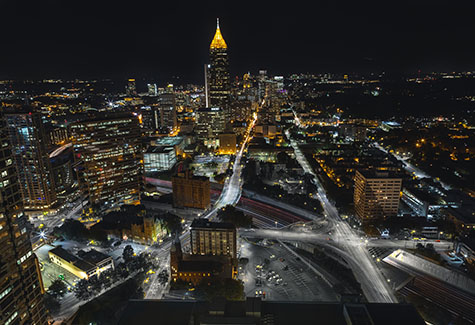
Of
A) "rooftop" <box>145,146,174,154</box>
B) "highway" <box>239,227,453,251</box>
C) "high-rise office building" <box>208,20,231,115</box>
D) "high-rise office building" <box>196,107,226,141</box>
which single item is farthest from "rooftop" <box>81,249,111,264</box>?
"high-rise office building" <box>208,20,231,115</box>

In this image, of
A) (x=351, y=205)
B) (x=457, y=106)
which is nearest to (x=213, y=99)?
(x=351, y=205)

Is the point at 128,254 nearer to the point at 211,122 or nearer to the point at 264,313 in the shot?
the point at 264,313

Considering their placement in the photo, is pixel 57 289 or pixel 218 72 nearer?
pixel 57 289

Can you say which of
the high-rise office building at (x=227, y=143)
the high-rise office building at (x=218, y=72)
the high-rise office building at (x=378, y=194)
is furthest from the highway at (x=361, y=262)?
the high-rise office building at (x=218, y=72)

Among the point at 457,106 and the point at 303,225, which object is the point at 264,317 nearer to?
the point at 303,225

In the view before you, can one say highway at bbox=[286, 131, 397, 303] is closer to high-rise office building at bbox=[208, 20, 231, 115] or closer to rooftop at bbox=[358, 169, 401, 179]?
rooftop at bbox=[358, 169, 401, 179]

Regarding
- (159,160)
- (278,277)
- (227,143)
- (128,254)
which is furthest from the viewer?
(227,143)

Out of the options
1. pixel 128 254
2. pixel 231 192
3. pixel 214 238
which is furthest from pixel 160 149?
pixel 214 238

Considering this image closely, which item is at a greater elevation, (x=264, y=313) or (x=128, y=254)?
(x=264, y=313)
